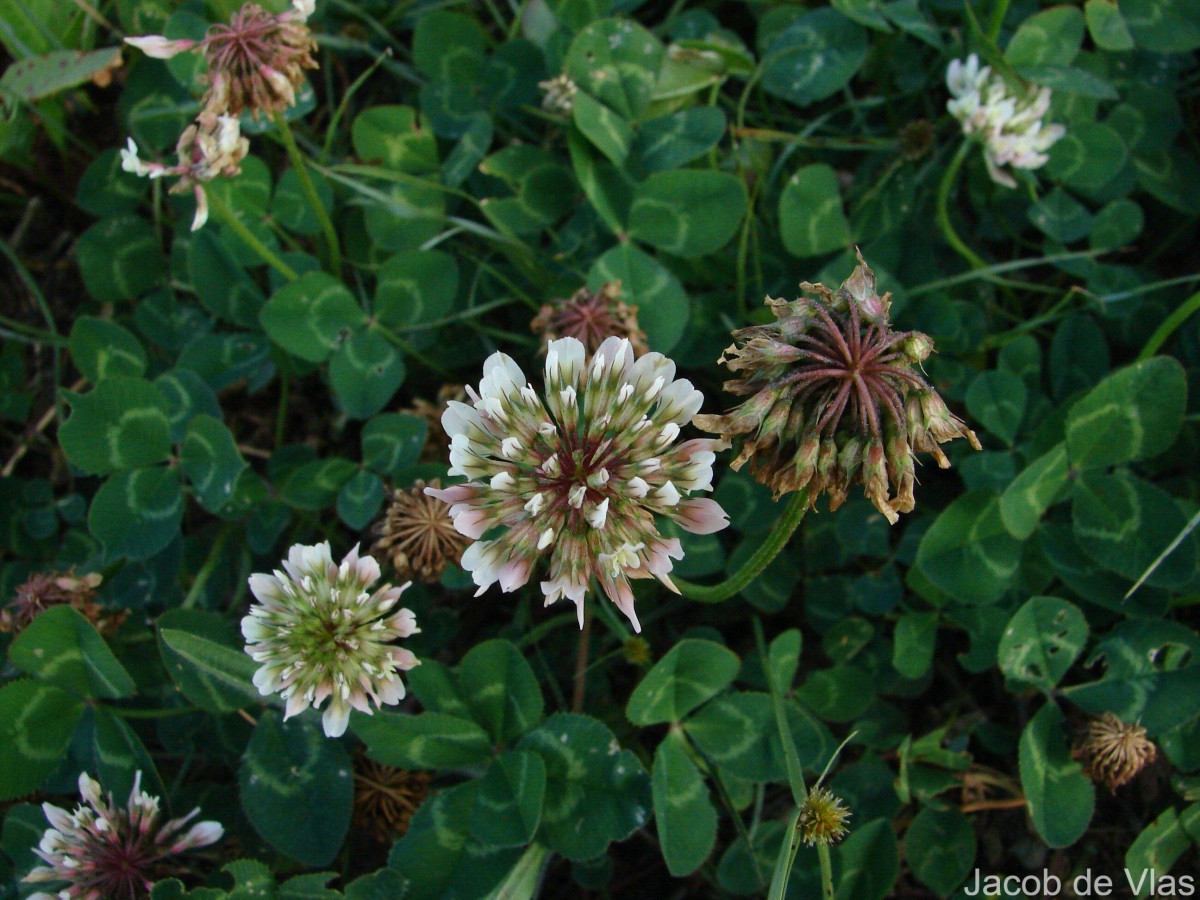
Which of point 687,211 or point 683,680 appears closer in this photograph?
point 683,680

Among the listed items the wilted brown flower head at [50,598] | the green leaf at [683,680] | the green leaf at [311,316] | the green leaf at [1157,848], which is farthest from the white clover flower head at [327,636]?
the green leaf at [1157,848]

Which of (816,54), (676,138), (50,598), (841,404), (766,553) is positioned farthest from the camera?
(816,54)

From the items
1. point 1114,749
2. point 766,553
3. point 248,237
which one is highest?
point 248,237

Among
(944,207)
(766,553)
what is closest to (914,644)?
(766,553)

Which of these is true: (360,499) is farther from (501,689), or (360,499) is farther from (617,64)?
(617,64)

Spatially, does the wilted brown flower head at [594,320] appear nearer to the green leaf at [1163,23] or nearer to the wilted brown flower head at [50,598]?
the wilted brown flower head at [50,598]

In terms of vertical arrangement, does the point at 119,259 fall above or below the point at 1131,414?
above

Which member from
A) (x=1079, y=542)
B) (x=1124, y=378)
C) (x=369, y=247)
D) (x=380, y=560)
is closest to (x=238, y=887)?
(x=380, y=560)
